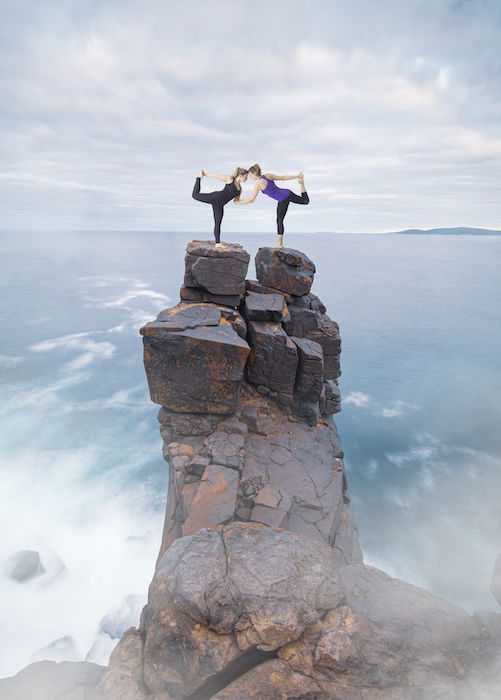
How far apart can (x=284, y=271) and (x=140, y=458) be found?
2899cm

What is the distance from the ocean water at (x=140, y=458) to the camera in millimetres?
24859

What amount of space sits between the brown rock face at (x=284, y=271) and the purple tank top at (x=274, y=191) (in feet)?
8.27

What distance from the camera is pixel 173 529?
40.0 ft

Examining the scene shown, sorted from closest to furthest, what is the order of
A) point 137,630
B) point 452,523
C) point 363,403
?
point 137,630 → point 452,523 → point 363,403

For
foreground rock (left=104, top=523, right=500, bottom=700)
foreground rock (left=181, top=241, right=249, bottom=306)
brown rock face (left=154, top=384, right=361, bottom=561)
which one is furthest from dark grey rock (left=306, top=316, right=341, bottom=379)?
foreground rock (left=104, top=523, right=500, bottom=700)

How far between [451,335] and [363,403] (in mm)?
39817

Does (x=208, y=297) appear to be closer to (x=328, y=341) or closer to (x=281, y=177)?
(x=281, y=177)

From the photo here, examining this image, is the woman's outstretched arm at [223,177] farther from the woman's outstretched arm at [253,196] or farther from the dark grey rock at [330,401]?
the dark grey rock at [330,401]

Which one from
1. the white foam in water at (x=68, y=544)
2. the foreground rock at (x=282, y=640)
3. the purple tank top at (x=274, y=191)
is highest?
the purple tank top at (x=274, y=191)

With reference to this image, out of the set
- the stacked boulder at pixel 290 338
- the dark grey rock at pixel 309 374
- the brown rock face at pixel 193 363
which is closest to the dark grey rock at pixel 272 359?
the stacked boulder at pixel 290 338

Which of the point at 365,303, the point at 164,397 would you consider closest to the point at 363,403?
the point at 164,397

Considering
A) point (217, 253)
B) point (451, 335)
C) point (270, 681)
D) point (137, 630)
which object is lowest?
Answer: point (451, 335)

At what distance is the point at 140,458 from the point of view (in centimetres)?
3922

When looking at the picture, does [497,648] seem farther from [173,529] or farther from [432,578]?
[432,578]
